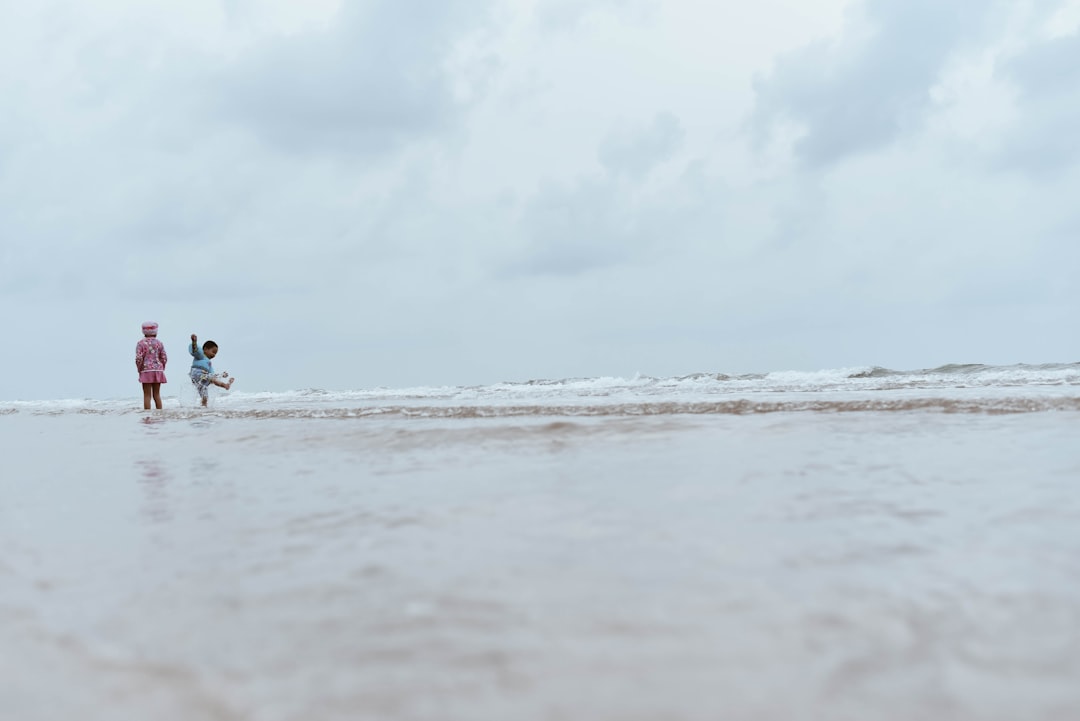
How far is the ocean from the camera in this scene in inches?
52.8

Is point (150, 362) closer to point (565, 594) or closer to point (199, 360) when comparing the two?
point (199, 360)

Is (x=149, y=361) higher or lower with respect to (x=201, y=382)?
higher

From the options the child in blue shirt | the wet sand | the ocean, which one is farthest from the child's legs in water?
the wet sand

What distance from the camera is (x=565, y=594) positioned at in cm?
183

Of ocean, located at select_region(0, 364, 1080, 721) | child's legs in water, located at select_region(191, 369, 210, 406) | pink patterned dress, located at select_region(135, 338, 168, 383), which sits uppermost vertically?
pink patterned dress, located at select_region(135, 338, 168, 383)

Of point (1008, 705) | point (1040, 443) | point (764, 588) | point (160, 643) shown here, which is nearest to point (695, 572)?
point (764, 588)

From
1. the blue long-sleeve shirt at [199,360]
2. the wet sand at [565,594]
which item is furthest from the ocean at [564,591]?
the blue long-sleeve shirt at [199,360]

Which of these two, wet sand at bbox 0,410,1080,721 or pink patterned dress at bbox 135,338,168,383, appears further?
pink patterned dress at bbox 135,338,168,383

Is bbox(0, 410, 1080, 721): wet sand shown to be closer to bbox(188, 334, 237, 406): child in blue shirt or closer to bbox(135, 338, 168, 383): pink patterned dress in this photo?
bbox(188, 334, 237, 406): child in blue shirt

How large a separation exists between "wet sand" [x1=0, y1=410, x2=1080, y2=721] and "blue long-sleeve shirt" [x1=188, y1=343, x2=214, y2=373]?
11.1 metres

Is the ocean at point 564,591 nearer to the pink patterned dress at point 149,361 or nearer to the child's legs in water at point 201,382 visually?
the child's legs in water at point 201,382

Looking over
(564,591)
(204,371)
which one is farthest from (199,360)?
(564,591)

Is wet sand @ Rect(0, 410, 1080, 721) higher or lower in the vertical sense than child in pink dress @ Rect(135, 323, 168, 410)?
lower

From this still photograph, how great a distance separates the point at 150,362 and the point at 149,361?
0.09 ft
